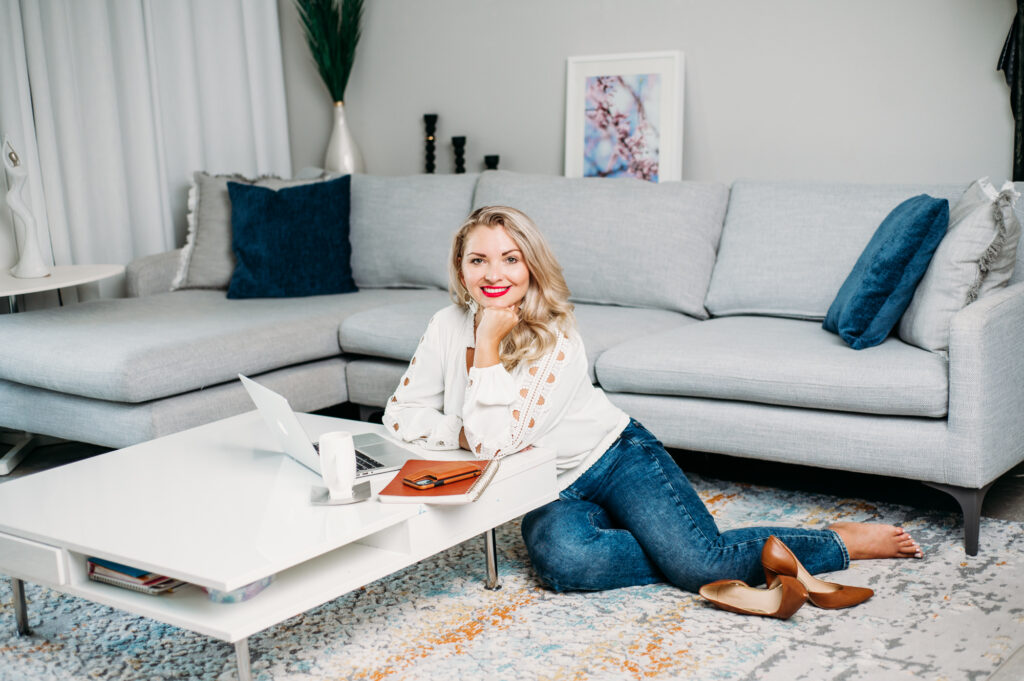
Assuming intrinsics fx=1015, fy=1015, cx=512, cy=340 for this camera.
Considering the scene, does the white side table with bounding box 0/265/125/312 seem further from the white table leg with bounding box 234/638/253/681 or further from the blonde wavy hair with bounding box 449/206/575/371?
the white table leg with bounding box 234/638/253/681

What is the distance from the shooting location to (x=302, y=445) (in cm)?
183

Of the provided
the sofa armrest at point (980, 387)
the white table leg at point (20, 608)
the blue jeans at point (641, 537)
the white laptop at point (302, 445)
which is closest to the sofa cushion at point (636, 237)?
the sofa armrest at point (980, 387)

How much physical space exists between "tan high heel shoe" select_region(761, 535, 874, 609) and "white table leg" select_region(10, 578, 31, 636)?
1402mm

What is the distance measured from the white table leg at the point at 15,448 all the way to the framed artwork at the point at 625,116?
212cm

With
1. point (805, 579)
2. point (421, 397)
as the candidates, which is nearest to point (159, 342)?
→ point (421, 397)

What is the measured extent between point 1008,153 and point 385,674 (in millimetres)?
2511

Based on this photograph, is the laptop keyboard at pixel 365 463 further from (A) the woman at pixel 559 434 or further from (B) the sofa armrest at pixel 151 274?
(B) the sofa armrest at pixel 151 274

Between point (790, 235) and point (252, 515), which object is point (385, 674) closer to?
point (252, 515)

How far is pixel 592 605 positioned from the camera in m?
1.98

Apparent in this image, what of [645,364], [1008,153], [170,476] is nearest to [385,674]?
[170,476]

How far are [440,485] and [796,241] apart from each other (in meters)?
1.65

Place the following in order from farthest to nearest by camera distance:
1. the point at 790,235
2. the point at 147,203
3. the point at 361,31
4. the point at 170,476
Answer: the point at 361,31 < the point at 147,203 < the point at 790,235 < the point at 170,476

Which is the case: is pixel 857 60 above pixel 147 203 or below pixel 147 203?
above

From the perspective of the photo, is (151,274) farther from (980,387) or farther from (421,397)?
(980,387)
